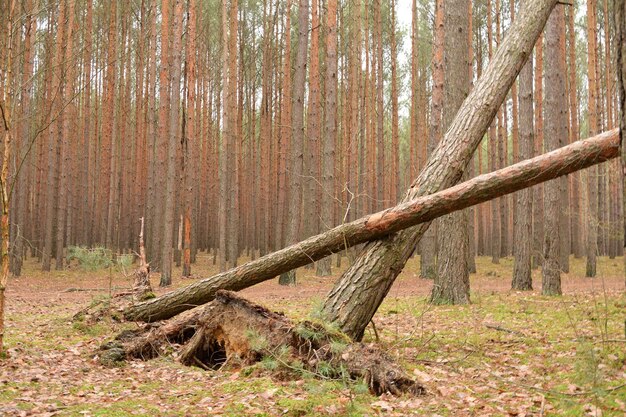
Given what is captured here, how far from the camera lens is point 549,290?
11344 millimetres

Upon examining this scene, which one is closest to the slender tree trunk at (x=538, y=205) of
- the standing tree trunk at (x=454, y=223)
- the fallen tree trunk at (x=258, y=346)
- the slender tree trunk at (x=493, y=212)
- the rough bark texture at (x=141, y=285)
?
the slender tree trunk at (x=493, y=212)

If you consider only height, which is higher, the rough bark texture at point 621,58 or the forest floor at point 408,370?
the rough bark texture at point 621,58

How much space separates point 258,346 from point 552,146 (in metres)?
8.69

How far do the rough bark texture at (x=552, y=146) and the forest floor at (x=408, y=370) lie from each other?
2120mm

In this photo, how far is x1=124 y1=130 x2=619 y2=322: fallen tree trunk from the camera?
17.2 feet

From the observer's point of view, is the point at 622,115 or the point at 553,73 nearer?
the point at 622,115

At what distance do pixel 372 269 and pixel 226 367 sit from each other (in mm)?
1898

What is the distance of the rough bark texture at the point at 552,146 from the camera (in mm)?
11281

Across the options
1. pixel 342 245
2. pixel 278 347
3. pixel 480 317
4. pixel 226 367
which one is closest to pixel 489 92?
pixel 342 245

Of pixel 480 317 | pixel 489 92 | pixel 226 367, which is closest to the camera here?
pixel 226 367

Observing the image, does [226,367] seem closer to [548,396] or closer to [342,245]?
[342,245]

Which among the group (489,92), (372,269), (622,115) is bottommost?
(372,269)

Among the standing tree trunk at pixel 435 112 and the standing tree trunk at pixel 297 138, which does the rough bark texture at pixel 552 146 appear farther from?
the standing tree trunk at pixel 297 138

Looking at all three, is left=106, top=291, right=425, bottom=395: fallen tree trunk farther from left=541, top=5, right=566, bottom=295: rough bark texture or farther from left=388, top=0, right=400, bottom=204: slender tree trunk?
left=388, top=0, right=400, bottom=204: slender tree trunk
